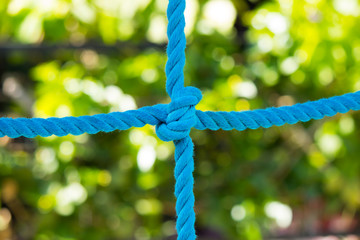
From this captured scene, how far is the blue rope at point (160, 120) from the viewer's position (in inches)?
22.0

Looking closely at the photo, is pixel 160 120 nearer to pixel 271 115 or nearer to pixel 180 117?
pixel 180 117

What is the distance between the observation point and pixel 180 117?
0.56m

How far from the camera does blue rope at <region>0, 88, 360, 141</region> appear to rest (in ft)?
1.84

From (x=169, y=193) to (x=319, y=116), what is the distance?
2.50 feet

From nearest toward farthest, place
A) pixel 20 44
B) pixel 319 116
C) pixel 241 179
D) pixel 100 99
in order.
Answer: pixel 319 116 → pixel 100 99 → pixel 241 179 → pixel 20 44

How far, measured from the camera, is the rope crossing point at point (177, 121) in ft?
1.83

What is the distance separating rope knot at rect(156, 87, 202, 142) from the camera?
554 mm

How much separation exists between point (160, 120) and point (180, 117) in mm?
33

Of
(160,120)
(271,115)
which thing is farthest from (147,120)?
(271,115)

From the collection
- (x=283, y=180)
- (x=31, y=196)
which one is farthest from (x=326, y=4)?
(x=31, y=196)

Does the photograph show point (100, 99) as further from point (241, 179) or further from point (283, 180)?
point (283, 180)

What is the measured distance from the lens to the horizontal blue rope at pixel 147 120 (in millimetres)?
563

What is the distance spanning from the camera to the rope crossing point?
56cm

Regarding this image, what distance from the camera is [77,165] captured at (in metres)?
1.30
